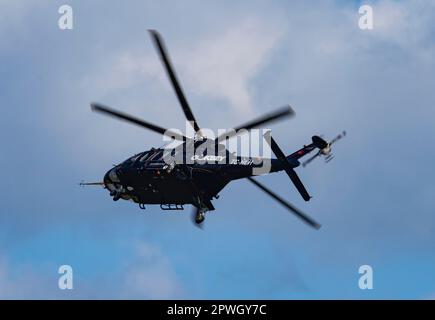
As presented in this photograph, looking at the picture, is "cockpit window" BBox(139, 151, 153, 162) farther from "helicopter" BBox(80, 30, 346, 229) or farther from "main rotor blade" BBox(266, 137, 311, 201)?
"main rotor blade" BBox(266, 137, 311, 201)

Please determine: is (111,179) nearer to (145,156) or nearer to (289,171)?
(145,156)

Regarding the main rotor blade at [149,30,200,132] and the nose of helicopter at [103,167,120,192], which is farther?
the nose of helicopter at [103,167,120,192]

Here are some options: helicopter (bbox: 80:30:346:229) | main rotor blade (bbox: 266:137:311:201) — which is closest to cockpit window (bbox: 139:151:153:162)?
helicopter (bbox: 80:30:346:229)

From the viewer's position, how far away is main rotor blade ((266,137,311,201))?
271ft

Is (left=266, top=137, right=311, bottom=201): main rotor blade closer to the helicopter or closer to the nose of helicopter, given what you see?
the helicopter

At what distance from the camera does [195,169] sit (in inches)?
3378

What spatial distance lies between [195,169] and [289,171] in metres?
6.39

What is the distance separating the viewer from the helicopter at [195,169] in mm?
84312

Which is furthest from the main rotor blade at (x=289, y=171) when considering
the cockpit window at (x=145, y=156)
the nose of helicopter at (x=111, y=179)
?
the nose of helicopter at (x=111, y=179)

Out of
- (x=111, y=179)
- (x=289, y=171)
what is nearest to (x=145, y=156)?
(x=111, y=179)

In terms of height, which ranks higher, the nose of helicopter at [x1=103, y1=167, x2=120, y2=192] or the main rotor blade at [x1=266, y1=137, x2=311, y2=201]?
the nose of helicopter at [x1=103, y1=167, x2=120, y2=192]

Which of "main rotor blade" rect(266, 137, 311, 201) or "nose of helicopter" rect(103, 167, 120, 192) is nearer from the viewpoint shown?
"main rotor blade" rect(266, 137, 311, 201)
